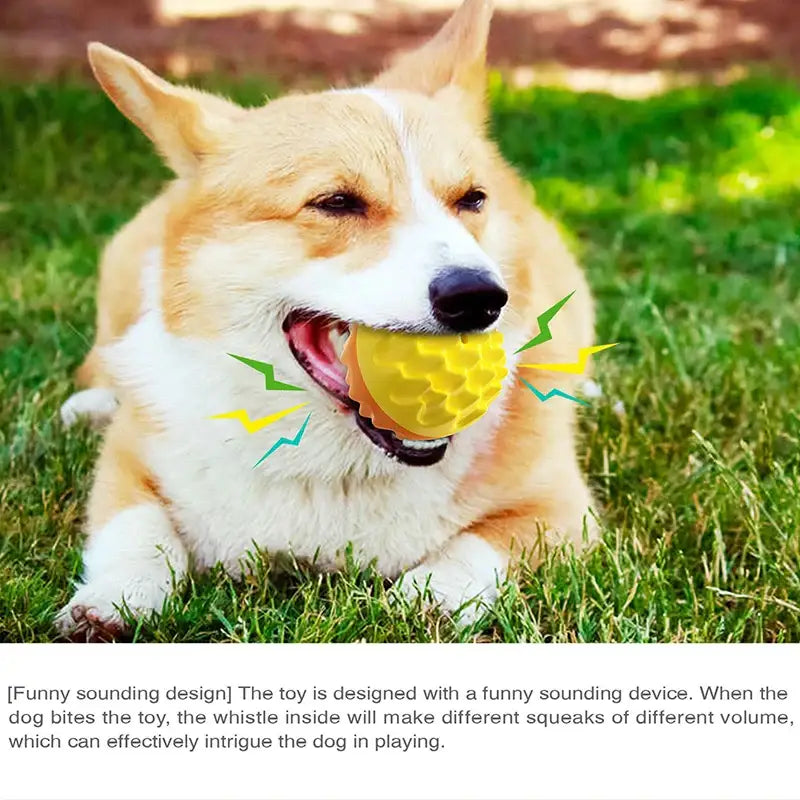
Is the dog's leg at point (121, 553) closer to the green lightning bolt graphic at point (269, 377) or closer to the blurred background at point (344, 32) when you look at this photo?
the green lightning bolt graphic at point (269, 377)

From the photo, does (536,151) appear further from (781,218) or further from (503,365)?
(503,365)

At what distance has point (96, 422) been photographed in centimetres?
202

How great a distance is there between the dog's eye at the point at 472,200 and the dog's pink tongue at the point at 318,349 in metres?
0.26

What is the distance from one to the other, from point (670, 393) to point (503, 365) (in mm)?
689

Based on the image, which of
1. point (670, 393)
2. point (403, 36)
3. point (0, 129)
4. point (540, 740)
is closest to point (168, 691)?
point (540, 740)

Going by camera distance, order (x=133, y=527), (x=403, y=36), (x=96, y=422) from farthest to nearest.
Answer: (x=403, y=36) < (x=96, y=422) < (x=133, y=527)

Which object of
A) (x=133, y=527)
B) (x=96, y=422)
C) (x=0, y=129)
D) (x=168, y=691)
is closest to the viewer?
(x=168, y=691)

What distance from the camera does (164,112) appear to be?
160 centimetres

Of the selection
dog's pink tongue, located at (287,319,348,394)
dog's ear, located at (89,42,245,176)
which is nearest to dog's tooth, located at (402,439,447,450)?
dog's pink tongue, located at (287,319,348,394)

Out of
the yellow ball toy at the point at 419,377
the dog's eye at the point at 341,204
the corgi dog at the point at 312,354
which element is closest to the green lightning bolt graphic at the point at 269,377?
the corgi dog at the point at 312,354

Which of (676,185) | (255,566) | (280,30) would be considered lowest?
(676,185)

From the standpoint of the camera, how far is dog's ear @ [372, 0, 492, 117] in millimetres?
1756

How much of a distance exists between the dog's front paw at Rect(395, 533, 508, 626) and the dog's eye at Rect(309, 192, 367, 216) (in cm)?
49

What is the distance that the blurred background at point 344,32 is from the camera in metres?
2.68
